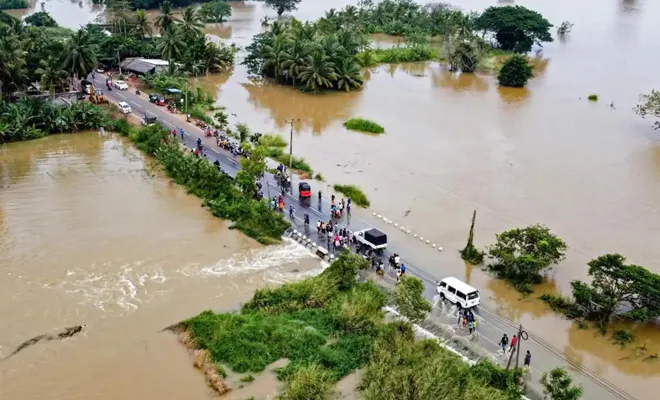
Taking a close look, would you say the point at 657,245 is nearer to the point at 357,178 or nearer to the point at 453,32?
the point at 357,178

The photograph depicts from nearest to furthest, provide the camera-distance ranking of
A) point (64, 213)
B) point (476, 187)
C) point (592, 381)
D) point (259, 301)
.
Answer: point (592, 381)
point (259, 301)
point (64, 213)
point (476, 187)

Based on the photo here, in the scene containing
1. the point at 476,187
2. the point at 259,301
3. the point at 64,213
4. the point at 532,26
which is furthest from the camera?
the point at 532,26

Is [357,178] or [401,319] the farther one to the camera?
[357,178]

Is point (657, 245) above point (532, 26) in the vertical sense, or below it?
below

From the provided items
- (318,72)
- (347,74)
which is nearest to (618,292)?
(318,72)

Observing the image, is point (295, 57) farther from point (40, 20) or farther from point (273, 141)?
point (40, 20)

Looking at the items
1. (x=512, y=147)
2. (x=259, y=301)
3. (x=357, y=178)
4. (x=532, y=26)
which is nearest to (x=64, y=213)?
(x=259, y=301)

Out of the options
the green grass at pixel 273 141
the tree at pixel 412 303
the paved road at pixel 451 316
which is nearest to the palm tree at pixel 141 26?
the paved road at pixel 451 316

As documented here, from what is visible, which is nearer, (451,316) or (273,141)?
(451,316)
